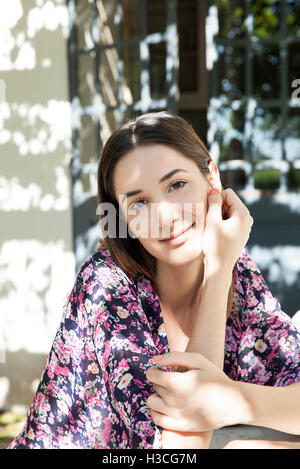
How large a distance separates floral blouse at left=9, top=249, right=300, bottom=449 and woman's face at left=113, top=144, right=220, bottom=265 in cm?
16

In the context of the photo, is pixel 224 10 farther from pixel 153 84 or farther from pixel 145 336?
pixel 145 336

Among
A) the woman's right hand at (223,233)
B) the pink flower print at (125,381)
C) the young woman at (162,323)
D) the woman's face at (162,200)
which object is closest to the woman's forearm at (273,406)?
the young woman at (162,323)

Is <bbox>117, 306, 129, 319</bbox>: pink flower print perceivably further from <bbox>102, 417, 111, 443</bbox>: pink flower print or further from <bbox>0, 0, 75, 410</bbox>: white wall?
<bbox>0, 0, 75, 410</bbox>: white wall

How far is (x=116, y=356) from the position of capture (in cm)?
134

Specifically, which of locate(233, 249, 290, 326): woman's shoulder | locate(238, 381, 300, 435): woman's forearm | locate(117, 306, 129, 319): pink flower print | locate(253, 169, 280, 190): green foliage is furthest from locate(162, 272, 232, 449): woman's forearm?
locate(253, 169, 280, 190): green foliage

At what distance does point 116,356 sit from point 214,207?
0.61 m

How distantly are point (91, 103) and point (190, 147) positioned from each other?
9.28 ft

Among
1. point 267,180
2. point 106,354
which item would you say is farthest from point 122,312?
point 267,180

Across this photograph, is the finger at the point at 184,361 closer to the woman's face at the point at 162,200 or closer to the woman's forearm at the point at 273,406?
the woman's forearm at the point at 273,406

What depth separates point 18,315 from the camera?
4312 millimetres

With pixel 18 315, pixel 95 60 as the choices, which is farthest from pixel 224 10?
pixel 18 315

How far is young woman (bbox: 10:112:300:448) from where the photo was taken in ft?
3.93

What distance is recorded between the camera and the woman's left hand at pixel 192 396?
1140mm

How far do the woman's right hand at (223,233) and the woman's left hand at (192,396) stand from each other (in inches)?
15.3
